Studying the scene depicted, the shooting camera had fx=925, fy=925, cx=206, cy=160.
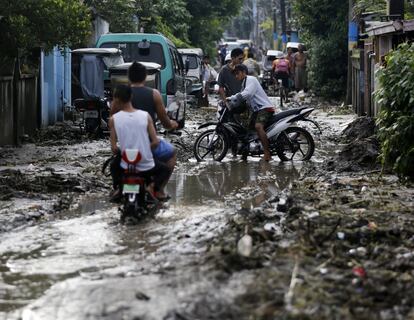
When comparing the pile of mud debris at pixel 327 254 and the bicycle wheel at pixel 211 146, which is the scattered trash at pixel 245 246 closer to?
the pile of mud debris at pixel 327 254

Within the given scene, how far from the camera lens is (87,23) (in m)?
17.7

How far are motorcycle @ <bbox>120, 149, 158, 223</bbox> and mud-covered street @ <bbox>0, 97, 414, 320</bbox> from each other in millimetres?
141

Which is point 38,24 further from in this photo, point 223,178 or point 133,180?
point 133,180

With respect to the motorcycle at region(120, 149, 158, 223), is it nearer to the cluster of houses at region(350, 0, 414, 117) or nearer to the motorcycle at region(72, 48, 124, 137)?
the cluster of houses at region(350, 0, 414, 117)

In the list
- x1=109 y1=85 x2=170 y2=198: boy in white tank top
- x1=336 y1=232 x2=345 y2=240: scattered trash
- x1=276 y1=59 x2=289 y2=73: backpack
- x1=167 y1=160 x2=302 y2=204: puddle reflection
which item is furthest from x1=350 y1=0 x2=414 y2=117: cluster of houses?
x1=336 y1=232 x2=345 y2=240: scattered trash

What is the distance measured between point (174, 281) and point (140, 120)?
3.12 m

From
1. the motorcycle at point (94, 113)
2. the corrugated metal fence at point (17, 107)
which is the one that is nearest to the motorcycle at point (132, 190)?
the corrugated metal fence at point (17, 107)

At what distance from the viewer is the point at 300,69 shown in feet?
122

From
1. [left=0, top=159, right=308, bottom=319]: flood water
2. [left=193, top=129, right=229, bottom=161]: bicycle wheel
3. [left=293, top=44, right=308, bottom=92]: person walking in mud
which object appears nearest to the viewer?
[left=0, top=159, right=308, bottom=319]: flood water

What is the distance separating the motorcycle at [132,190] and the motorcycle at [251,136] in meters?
5.89

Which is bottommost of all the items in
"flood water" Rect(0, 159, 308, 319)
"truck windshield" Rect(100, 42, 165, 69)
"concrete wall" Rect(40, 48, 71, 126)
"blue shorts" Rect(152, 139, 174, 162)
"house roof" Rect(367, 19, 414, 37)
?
"flood water" Rect(0, 159, 308, 319)

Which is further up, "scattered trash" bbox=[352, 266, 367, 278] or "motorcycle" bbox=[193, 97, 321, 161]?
"motorcycle" bbox=[193, 97, 321, 161]

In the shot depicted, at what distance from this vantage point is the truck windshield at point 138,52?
71.8 ft

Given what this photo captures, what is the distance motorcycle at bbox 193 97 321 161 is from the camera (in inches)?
599
